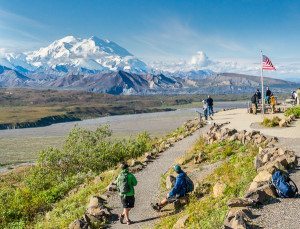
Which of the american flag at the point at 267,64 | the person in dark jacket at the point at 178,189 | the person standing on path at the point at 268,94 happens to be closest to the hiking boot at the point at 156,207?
the person in dark jacket at the point at 178,189

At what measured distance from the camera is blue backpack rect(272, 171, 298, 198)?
64.0 ft

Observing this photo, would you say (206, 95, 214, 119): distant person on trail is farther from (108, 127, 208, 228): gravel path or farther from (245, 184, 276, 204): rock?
(245, 184, 276, 204): rock

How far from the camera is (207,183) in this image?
25891 millimetres

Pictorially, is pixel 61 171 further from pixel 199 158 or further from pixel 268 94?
pixel 268 94

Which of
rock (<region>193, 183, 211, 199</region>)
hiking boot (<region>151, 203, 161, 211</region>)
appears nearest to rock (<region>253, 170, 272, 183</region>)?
rock (<region>193, 183, 211, 199</region>)

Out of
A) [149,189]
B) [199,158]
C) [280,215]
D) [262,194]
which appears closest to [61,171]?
[199,158]

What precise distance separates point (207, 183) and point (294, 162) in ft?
16.4

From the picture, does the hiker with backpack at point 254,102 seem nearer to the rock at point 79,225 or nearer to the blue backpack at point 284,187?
the blue backpack at point 284,187

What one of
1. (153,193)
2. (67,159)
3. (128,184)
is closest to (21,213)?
(153,193)

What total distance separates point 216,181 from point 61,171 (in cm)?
2603

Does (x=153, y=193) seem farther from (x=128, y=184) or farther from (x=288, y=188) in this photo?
(x=288, y=188)

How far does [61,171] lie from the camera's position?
48000 mm

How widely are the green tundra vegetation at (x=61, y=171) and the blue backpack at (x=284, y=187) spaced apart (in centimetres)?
1586

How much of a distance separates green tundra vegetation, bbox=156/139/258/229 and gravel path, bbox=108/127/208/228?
116 cm
